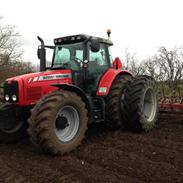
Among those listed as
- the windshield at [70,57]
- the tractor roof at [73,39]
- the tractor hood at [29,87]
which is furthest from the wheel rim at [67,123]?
the tractor roof at [73,39]

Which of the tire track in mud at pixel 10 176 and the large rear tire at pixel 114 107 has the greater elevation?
the large rear tire at pixel 114 107

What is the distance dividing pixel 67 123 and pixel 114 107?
4.45 feet

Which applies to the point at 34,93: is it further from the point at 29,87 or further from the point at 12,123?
the point at 12,123

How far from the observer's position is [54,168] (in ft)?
13.8

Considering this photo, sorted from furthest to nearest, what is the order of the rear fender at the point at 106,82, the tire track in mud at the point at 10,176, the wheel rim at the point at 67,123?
1. the rear fender at the point at 106,82
2. the wheel rim at the point at 67,123
3. the tire track in mud at the point at 10,176

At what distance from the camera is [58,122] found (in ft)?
16.5

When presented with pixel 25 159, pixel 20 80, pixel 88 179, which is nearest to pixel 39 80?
pixel 20 80

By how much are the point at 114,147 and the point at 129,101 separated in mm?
1415

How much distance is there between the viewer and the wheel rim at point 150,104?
6.98 m

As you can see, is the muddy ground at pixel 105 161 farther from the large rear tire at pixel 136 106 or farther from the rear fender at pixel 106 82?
the rear fender at pixel 106 82

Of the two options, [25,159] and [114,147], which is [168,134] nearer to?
[114,147]

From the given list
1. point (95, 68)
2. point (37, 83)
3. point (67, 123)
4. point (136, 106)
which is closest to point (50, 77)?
point (37, 83)

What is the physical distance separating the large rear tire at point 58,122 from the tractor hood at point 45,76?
0.73 meters

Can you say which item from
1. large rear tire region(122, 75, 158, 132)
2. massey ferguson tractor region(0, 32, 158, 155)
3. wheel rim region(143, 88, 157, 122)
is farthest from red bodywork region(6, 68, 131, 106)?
wheel rim region(143, 88, 157, 122)
